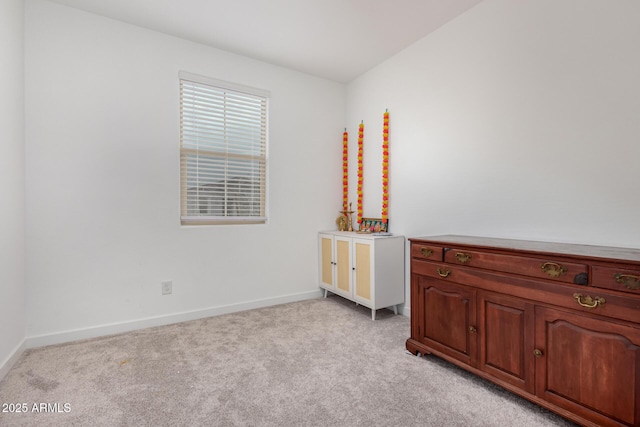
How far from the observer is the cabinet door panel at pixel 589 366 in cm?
123

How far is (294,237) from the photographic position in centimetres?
345

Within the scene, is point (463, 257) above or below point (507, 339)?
above

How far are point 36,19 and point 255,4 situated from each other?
164 cm

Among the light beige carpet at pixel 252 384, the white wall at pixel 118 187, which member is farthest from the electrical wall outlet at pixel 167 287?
the light beige carpet at pixel 252 384

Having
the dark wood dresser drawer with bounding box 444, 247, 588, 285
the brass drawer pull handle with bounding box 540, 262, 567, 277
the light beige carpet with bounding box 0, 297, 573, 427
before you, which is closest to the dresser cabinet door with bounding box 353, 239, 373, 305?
the light beige carpet with bounding box 0, 297, 573, 427

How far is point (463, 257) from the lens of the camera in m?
1.86

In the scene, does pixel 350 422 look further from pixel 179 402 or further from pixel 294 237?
pixel 294 237

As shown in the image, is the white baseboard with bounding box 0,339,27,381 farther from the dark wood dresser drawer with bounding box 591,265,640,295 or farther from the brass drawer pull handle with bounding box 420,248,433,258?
the dark wood dresser drawer with bounding box 591,265,640,295

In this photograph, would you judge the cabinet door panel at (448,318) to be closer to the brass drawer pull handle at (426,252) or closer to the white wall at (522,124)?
the brass drawer pull handle at (426,252)

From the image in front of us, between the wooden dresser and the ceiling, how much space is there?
6.13 ft

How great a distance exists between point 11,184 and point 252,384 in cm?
205

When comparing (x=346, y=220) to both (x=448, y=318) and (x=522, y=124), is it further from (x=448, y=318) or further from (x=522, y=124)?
(x=522, y=124)

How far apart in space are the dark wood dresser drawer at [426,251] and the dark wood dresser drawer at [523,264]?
0.18 ft

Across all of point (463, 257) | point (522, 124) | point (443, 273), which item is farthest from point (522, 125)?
point (443, 273)
